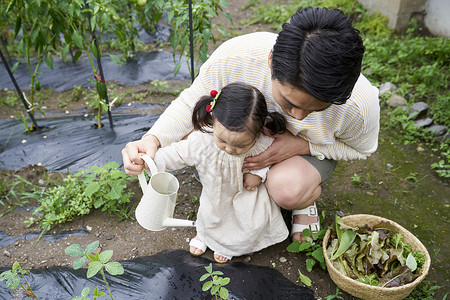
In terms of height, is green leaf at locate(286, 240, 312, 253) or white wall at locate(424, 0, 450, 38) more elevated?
white wall at locate(424, 0, 450, 38)

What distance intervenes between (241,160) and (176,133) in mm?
294

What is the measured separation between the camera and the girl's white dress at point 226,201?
4.48 ft

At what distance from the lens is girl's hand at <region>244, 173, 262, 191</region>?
1453 millimetres

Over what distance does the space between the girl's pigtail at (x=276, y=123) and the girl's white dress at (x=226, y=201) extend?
0.19 ft

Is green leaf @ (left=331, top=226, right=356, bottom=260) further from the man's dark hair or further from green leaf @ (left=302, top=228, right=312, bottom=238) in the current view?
the man's dark hair

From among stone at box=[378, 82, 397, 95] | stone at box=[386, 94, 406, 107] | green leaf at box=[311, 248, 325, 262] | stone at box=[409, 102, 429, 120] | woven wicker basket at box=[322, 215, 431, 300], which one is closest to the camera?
woven wicker basket at box=[322, 215, 431, 300]

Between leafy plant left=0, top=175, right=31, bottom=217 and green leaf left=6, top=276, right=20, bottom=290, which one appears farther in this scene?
leafy plant left=0, top=175, right=31, bottom=217

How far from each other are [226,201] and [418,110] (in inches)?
67.8

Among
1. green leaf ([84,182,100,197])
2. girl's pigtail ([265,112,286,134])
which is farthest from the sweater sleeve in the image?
green leaf ([84,182,100,197])

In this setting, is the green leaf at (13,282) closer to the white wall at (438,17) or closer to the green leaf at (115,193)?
the green leaf at (115,193)

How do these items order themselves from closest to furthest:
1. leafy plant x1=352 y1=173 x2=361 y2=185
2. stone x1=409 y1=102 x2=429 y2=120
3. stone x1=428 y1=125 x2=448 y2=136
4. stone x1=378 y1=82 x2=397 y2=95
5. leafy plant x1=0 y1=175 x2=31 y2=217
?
1. leafy plant x1=0 y1=175 x2=31 y2=217
2. leafy plant x1=352 y1=173 x2=361 y2=185
3. stone x1=428 y1=125 x2=448 y2=136
4. stone x1=409 y1=102 x2=429 y2=120
5. stone x1=378 y1=82 x2=397 y2=95

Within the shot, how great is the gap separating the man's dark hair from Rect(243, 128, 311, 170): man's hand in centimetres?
44

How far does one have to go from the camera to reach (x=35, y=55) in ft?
11.3

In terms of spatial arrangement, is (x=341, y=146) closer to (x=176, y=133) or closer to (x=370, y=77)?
(x=176, y=133)
